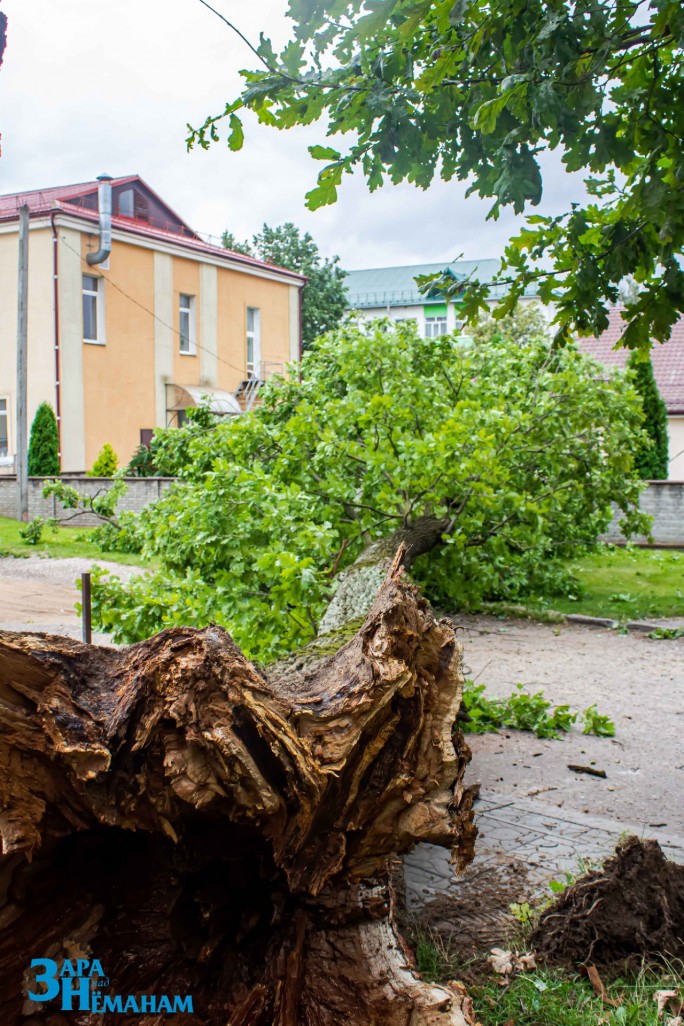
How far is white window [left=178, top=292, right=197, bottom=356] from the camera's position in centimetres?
2847

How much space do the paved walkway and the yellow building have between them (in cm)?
1899

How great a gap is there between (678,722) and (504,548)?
10.2ft

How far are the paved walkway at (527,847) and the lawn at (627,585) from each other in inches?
261

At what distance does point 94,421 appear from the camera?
2542 centimetres

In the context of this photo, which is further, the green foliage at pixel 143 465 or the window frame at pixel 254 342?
the window frame at pixel 254 342

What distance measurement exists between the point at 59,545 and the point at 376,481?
11.3 feet

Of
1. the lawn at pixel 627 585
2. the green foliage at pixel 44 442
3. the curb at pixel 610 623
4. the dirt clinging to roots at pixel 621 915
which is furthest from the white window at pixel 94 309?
the dirt clinging to roots at pixel 621 915

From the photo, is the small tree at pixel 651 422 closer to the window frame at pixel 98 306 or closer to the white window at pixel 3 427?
the window frame at pixel 98 306

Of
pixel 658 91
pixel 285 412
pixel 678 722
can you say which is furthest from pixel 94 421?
pixel 658 91

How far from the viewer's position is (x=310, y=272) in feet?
133

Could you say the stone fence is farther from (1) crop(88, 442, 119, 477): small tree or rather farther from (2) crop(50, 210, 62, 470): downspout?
(2) crop(50, 210, 62, 470): downspout

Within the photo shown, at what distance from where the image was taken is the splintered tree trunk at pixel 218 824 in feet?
7.14

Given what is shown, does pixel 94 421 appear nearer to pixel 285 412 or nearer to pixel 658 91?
pixel 285 412

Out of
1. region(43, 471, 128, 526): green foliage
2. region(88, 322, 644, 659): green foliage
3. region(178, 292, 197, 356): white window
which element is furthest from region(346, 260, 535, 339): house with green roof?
region(43, 471, 128, 526): green foliage
